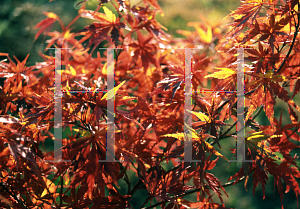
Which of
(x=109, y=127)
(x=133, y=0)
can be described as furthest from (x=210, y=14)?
(x=109, y=127)

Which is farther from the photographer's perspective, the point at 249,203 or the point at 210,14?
the point at 210,14

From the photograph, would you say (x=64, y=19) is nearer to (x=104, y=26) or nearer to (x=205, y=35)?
(x=205, y=35)

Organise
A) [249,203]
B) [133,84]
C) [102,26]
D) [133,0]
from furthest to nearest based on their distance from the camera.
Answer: [133,0]
[249,203]
[133,84]
[102,26]

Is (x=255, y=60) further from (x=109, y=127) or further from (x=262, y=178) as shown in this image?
(x=109, y=127)

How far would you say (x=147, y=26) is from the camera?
Result: 1.08m

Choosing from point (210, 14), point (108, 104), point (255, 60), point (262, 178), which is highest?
point (210, 14)

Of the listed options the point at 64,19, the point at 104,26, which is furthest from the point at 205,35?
the point at 64,19

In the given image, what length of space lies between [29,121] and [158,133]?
1.36ft

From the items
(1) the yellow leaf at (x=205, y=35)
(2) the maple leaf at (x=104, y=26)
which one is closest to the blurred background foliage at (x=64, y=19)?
(1) the yellow leaf at (x=205, y=35)

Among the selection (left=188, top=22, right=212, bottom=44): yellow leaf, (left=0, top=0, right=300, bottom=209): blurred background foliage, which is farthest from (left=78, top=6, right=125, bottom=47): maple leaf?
(left=0, top=0, right=300, bottom=209): blurred background foliage

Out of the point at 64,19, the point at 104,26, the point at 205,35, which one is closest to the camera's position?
the point at 104,26

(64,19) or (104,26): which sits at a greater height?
(64,19)

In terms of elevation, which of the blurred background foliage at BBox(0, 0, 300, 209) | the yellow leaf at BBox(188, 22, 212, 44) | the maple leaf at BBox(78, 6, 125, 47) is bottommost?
the maple leaf at BBox(78, 6, 125, 47)

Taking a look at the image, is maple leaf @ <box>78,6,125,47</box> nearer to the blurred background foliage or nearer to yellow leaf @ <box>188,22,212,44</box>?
yellow leaf @ <box>188,22,212,44</box>
